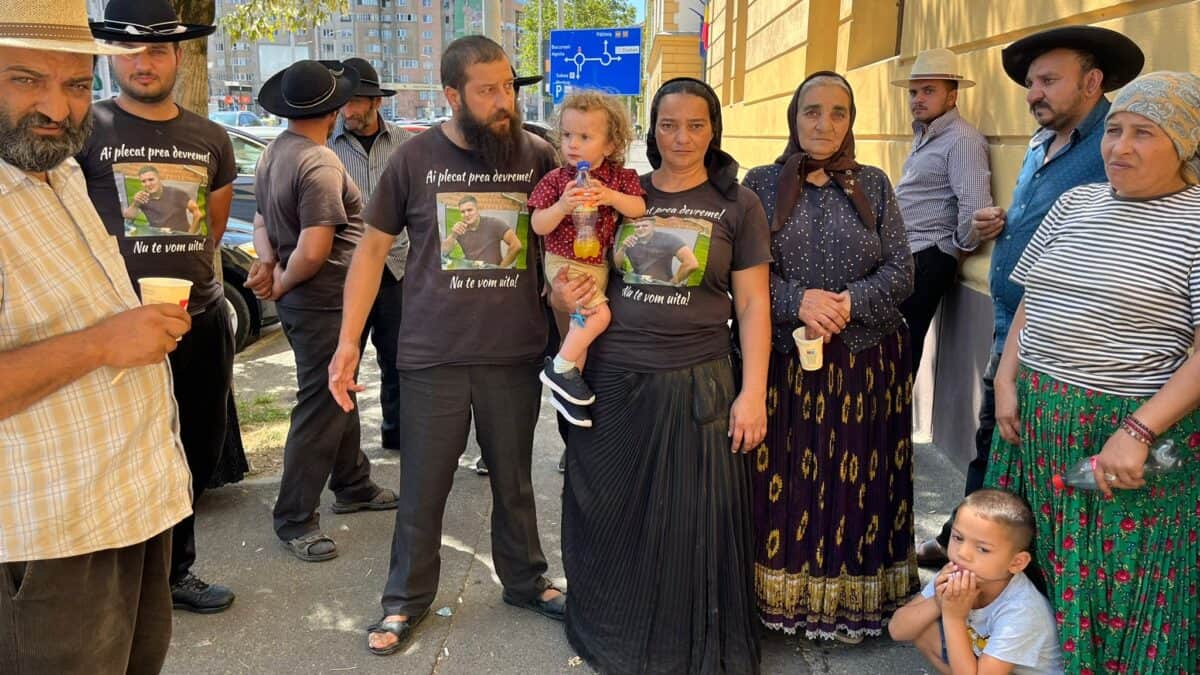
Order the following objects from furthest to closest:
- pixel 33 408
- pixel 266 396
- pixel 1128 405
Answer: pixel 266 396
pixel 1128 405
pixel 33 408

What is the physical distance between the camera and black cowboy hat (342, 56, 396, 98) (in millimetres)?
4660

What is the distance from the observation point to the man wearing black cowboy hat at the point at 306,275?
3.68 meters

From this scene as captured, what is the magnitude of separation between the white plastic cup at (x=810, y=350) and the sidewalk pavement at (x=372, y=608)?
0.98 metres

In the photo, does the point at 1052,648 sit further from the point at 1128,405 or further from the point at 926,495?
the point at 926,495

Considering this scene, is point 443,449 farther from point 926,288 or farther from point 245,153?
point 245,153

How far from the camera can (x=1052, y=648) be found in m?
2.44

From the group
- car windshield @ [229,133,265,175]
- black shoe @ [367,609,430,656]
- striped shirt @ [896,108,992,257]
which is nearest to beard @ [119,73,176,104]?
black shoe @ [367,609,430,656]

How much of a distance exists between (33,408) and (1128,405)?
96.8 inches

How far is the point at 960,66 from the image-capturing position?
493cm

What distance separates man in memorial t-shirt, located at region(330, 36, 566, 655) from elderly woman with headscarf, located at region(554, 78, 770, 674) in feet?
1.06

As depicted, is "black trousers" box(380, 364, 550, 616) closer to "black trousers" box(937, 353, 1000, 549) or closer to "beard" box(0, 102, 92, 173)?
"beard" box(0, 102, 92, 173)

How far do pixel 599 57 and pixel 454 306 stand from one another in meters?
12.1

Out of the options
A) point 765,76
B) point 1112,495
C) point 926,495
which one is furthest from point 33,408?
point 765,76

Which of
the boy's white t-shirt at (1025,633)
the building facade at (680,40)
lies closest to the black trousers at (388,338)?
the boy's white t-shirt at (1025,633)
